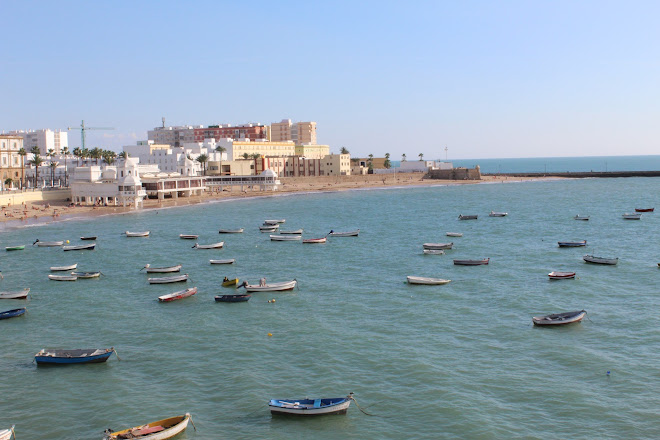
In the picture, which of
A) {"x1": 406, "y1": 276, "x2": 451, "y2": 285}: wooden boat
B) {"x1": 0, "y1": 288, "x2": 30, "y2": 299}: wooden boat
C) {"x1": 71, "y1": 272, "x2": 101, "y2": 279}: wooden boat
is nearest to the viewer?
{"x1": 0, "y1": 288, "x2": 30, "y2": 299}: wooden boat

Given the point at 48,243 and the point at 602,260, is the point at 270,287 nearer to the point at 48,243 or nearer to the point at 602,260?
the point at 602,260

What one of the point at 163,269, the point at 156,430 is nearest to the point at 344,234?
the point at 163,269

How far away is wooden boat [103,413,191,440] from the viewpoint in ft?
86.0

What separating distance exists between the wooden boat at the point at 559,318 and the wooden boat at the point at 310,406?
56.5 ft

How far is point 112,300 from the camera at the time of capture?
50.8 metres

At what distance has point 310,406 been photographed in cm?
2905

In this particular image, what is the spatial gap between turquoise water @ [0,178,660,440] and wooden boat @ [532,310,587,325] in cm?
62

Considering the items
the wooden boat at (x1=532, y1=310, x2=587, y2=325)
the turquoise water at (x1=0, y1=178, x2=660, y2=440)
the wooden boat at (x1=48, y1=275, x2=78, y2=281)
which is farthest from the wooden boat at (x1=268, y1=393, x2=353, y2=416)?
the wooden boat at (x1=48, y1=275, x2=78, y2=281)

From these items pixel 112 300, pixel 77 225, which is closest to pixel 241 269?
pixel 112 300

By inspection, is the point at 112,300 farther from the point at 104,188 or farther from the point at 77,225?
the point at 104,188

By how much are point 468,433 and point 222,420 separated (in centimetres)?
1077

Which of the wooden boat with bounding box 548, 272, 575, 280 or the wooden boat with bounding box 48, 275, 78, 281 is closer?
the wooden boat with bounding box 548, 272, 575, 280

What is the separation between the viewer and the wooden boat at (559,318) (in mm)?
41156

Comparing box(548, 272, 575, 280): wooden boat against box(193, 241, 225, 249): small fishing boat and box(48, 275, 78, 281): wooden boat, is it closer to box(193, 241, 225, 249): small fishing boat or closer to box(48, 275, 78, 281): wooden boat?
box(193, 241, 225, 249): small fishing boat
